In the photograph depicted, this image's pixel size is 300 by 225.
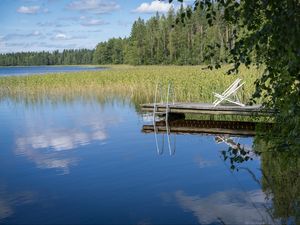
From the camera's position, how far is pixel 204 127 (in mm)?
18281

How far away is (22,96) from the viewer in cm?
3531

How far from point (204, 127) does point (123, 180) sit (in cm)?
749

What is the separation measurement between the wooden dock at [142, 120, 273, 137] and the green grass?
162 inches

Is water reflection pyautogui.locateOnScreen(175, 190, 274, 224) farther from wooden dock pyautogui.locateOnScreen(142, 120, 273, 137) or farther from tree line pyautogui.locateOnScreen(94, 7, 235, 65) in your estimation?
tree line pyautogui.locateOnScreen(94, 7, 235, 65)

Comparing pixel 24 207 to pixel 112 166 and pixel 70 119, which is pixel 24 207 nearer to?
pixel 112 166

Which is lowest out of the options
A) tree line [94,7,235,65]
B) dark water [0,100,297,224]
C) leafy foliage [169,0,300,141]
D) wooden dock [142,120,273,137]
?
dark water [0,100,297,224]

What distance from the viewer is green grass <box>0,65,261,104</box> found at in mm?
25188

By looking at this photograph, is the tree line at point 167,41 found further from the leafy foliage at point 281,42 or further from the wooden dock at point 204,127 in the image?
the leafy foliage at point 281,42

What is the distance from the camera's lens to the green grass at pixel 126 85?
25188mm

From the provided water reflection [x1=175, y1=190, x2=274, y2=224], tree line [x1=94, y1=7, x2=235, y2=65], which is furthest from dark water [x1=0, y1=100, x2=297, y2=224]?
tree line [x1=94, y1=7, x2=235, y2=65]

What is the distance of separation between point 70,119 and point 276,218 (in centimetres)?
1711

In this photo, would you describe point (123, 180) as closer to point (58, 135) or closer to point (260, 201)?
point (260, 201)

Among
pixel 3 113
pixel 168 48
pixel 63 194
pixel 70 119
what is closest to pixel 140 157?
pixel 63 194

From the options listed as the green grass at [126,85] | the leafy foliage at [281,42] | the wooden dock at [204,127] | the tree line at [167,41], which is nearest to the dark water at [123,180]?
the wooden dock at [204,127]
